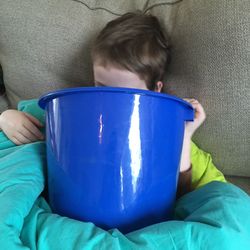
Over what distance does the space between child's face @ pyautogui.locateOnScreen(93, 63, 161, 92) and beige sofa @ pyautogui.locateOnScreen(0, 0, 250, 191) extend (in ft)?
0.32

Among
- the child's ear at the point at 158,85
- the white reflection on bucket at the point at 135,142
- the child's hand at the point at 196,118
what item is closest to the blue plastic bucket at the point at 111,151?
the white reflection on bucket at the point at 135,142

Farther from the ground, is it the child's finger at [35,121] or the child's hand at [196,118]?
the child's hand at [196,118]

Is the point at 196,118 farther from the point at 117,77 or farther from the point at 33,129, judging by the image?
the point at 33,129

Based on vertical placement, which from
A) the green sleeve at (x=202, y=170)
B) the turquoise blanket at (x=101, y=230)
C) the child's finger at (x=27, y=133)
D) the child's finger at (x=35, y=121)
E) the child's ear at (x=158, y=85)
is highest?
the child's ear at (x=158, y=85)

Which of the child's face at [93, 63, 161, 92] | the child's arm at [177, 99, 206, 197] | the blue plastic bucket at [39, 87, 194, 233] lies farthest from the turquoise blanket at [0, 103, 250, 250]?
the child's face at [93, 63, 161, 92]

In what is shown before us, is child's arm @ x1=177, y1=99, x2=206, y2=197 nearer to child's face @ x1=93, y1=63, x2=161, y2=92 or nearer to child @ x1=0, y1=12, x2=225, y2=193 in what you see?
child @ x1=0, y1=12, x2=225, y2=193

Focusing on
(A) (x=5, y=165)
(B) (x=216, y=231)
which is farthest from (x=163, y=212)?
(A) (x=5, y=165)

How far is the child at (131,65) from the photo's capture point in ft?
2.53

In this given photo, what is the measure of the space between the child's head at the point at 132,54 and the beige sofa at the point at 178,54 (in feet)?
0.12

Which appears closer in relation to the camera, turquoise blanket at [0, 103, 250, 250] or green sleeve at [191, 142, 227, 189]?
turquoise blanket at [0, 103, 250, 250]

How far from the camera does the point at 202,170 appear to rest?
2.64 ft

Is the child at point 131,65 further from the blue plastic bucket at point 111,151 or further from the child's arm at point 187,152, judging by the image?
the blue plastic bucket at point 111,151

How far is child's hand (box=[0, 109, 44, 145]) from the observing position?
30.3 inches

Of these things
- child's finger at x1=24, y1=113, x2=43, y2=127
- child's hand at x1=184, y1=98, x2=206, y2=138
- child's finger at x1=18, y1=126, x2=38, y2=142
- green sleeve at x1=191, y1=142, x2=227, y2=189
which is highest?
child's hand at x1=184, y1=98, x2=206, y2=138
